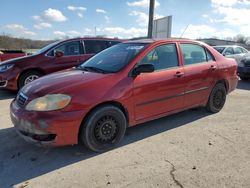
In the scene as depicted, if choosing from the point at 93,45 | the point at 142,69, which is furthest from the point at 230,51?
the point at 142,69

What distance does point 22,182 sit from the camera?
319cm

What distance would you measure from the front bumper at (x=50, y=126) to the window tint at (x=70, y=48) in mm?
4844

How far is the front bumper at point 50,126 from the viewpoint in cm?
349

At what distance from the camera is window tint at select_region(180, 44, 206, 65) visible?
16.8 ft

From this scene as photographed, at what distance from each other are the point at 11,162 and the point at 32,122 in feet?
2.20

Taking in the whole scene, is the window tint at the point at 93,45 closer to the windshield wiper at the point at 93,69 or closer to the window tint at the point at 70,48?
the window tint at the point at 70,48

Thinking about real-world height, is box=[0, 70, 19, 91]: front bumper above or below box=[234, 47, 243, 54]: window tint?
below

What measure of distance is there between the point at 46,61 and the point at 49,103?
477 centimetres

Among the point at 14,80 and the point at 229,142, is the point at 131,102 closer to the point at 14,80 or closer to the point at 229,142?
the point at 229,142

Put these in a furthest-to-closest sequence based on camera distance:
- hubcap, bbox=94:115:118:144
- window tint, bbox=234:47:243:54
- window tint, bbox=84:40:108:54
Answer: window tint, bbox=234:47:243:54
window tint, bbox=84:40:108:54
hubcap, bbox=94:115:118:144

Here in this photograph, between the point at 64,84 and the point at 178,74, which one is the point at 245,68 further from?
the point at 64,84

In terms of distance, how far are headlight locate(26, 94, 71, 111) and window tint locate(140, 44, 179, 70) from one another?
58.0 inches

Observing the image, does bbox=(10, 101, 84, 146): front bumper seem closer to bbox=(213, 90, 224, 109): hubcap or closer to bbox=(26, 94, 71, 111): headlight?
bbox=(26, 94, 71, 111): headlight

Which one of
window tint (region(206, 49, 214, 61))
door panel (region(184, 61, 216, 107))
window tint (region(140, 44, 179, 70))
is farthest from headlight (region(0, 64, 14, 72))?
window tint (region(206, 49, 214, 61))
